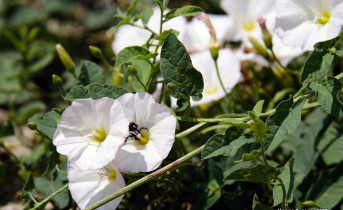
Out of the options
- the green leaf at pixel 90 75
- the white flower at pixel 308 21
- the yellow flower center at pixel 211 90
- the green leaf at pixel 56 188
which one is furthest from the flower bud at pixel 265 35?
the green leaf at pixel 56 188

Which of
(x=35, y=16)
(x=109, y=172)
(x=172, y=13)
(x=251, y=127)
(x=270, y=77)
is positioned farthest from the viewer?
(x=35, y=16)

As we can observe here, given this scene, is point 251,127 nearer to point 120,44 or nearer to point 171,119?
point 171,119

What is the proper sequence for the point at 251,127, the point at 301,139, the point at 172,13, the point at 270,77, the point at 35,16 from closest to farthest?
the point at 251,127 < the point at 172,13 < the point at 301,139 < the point at 270,77 < the point at 35,16

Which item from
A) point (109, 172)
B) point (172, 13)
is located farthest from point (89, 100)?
point (172, 13)

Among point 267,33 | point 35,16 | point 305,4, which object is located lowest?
point 35,16

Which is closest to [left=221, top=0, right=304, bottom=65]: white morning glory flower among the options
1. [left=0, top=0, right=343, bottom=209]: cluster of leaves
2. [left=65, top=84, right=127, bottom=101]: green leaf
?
[left=0, top=0, right=343, bottom=209]: cluster of leaves

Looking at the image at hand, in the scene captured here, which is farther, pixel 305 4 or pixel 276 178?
pixel 305 4

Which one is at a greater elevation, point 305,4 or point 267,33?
point 305,4
